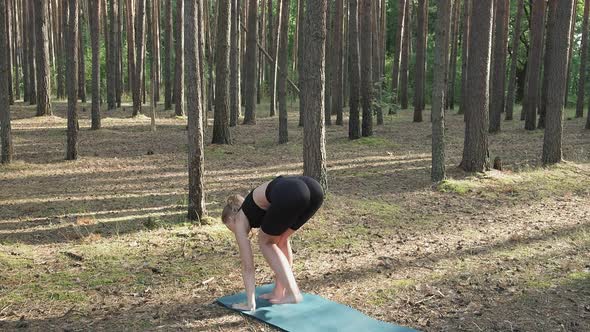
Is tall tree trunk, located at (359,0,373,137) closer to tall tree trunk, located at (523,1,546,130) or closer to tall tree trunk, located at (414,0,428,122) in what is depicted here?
tall tree trunk, located at (523,1,546,130)

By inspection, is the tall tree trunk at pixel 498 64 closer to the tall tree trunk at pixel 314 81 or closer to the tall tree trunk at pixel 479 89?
the tall tree trunk at pixel 479 89

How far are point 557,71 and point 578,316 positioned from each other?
869cm

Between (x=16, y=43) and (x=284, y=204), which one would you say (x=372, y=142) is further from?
(x=16, y=43)

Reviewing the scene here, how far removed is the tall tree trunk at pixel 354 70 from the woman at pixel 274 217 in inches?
430

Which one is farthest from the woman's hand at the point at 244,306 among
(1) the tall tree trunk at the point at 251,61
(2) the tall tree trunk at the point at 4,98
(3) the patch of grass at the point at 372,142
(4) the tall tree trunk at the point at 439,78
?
(1) the tall tree trunk at the point at 251,61

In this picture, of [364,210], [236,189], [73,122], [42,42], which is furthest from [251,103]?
[364,210]

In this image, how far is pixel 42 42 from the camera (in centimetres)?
1619

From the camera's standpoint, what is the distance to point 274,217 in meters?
4.75

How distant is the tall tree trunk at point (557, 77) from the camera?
11734 mm

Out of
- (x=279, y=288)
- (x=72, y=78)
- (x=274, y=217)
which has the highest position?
(x=72, y=78)

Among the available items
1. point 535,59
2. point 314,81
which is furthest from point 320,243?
point 535,59

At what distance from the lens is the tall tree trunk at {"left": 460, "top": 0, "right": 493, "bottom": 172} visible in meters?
10.9

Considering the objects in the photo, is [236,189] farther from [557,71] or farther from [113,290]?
[557,71]

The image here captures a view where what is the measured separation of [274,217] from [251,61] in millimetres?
13977
